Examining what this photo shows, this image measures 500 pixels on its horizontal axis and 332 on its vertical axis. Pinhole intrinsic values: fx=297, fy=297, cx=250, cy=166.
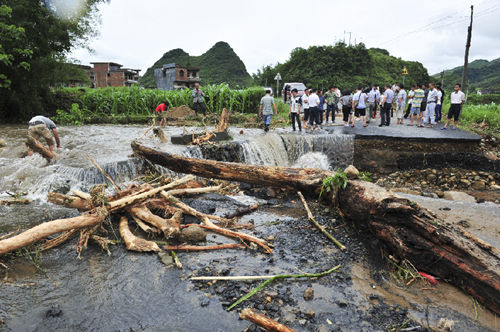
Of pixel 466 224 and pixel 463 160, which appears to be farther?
pixel 463 160

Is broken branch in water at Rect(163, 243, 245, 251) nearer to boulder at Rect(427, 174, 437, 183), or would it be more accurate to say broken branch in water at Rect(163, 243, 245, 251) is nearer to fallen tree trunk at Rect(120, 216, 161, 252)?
fallen tree trunk at Rect(120, 216, 161, 252)

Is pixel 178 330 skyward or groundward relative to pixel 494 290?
groundward

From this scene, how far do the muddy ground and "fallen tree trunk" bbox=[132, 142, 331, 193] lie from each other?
1.54 metres

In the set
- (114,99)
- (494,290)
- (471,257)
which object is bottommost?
(494,290)

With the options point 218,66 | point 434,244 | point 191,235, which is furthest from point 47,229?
point 218,66

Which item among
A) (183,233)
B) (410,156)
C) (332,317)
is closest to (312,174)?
(183,233)

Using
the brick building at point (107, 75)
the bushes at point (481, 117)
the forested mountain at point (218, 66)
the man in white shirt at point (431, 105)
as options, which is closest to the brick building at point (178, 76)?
the brick building at point (107, 75)

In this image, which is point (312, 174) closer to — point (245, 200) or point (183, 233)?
point (245, 200)

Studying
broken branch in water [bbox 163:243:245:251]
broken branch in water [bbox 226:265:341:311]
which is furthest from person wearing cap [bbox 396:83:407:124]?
A: broken branch in water [bbox 163:243:245:251]

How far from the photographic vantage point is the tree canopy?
55.0 feet

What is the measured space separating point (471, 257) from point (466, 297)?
1.55ft

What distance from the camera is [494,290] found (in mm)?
3141

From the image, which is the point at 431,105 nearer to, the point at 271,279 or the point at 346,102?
the point at 346,102

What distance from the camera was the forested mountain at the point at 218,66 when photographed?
7688 centimetres
